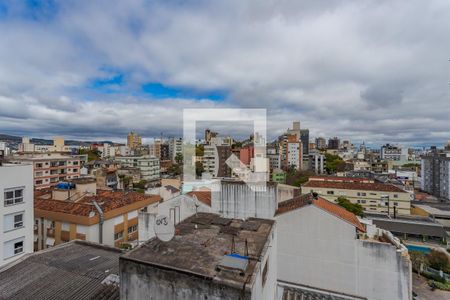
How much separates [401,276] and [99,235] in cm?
1414

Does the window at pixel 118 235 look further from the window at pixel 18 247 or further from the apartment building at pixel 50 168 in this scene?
the apartment building at pixel 50 168

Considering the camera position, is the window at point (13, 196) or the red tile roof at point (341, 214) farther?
the window at point (13, 196)

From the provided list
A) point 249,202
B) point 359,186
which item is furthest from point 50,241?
point 359,186

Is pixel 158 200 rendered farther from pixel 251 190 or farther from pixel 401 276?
pixel 401 276

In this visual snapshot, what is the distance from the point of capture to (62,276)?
18.8 ft

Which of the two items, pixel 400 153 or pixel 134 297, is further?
pixel 400 153

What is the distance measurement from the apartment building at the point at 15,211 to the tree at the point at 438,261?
1005 inches

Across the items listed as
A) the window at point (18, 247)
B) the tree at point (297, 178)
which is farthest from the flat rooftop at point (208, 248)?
the tree at point (297, 178)

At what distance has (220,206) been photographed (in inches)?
357

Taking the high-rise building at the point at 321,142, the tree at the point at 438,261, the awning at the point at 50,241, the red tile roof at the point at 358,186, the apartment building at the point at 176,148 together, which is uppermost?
the high-rise building at the point at 321,142

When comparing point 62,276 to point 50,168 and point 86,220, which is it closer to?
point 86,220

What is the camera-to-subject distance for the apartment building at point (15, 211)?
10328mm

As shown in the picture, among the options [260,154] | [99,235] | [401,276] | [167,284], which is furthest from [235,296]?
[260,154]

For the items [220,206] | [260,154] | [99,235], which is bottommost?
[99,235]
